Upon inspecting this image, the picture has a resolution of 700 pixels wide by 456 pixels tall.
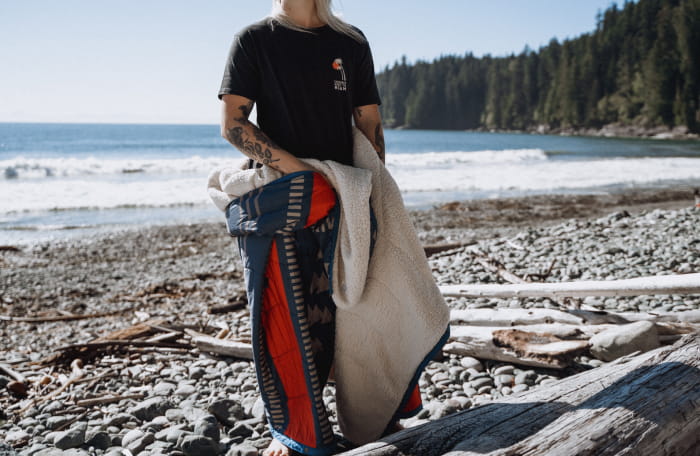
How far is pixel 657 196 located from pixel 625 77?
7208cm

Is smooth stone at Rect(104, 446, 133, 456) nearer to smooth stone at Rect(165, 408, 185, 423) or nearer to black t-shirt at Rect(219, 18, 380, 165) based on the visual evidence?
smooth stone at Rect(165, 408, 185, 423)

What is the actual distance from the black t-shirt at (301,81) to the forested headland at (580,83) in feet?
236

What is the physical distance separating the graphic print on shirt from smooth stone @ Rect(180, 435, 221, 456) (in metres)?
1.79

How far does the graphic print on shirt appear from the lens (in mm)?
2227

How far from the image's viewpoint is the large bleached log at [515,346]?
10.1 ft

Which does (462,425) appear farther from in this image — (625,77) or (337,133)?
(625,77)

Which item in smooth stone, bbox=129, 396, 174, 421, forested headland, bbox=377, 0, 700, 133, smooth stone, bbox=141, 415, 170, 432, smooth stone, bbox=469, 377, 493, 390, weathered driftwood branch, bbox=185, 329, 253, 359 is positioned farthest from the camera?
forested headland, bbox=377, 0, 700, 133

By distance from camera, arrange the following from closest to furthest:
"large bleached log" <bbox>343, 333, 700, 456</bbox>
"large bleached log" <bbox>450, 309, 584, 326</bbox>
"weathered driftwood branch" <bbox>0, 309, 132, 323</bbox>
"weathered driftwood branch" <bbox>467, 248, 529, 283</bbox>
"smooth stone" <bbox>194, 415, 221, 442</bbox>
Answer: "large bleached log" <bbox>343, 333, 700, 456</bbox>
"smooth stone" <bbox>194, 415, 221, 442</bbox>
"large bleached log" <bbox>450, 309, 584, 326</bbox>
"weathered driftwood branch" <bbox>467, 248, 529, 283</bbox>
"weathered driftwood branch" <bbox>0, 309, 132, 323</bbox>

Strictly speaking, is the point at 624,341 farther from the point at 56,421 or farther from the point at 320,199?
the point at 56,421

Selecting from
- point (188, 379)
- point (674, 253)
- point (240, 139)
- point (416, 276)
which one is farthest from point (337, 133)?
point (674, 253)

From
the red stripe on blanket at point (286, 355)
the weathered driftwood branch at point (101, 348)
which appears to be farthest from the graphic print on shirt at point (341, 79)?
the weathered driftwood branch at point (101, 348)

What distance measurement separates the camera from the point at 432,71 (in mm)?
110875

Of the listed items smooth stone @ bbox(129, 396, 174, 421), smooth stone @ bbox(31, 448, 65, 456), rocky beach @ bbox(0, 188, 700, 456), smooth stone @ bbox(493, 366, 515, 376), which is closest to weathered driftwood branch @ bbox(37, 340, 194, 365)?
rocky beach @ bbox(0, 188, 700, 456)

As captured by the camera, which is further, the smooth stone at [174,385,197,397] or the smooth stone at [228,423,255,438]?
the smooth stone at [174,385,197,397]
